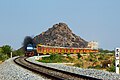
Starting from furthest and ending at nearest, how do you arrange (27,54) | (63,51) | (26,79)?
(63,51)
(27,54)
(26,79)

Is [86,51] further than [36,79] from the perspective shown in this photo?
Yes

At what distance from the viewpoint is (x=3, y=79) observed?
59.9 ft

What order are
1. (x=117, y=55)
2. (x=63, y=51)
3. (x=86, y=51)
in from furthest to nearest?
(x=86, y=51) < (x=63, y=51) < (x=117, y=55)

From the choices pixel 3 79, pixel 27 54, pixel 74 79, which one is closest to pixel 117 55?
pixel 74 79

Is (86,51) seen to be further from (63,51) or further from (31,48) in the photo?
(31,48)

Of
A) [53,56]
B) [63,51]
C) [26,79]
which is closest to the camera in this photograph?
[26,79]

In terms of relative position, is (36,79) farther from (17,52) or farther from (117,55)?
(17,52)

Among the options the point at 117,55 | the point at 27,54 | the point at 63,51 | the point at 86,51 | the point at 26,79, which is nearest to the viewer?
the point at 26,79

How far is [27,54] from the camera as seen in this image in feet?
227

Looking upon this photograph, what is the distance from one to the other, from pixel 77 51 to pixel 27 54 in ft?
48.3

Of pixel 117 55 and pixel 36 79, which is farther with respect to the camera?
pixel 117 55

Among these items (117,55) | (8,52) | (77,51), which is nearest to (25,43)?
(8,52)

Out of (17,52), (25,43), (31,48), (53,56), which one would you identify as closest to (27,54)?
(31,48)

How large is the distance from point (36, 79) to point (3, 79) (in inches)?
73.0
